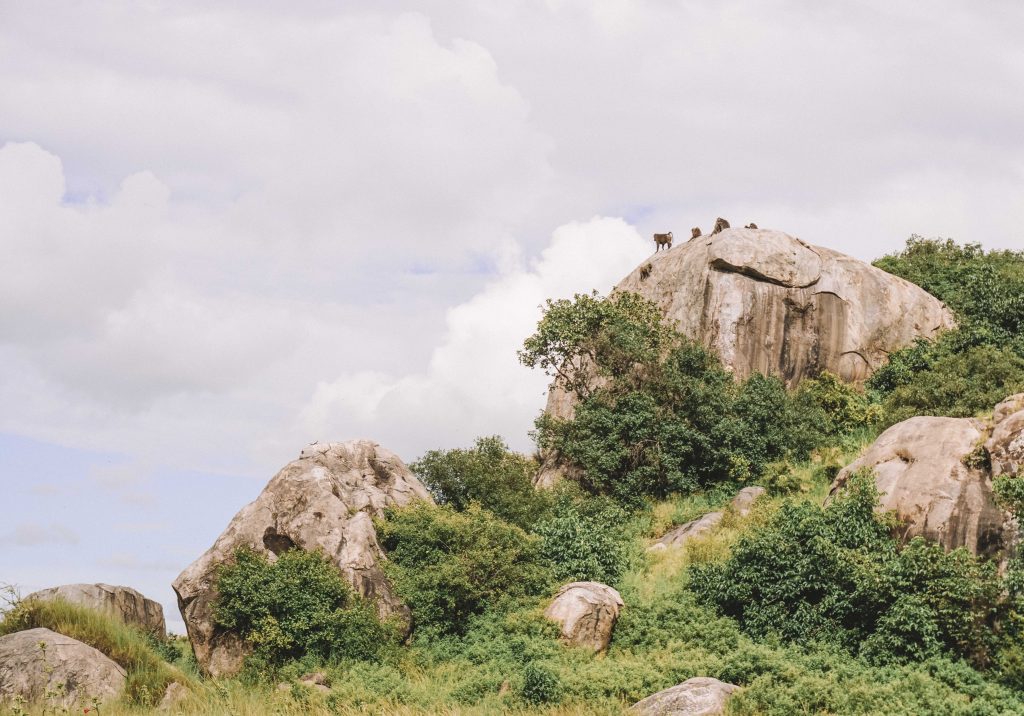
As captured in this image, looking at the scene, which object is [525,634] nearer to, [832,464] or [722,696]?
[722,696]

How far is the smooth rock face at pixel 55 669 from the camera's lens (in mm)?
19422

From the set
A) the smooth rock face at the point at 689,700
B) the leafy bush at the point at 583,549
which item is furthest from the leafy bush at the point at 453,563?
the smooth rock face at the point at 689,700

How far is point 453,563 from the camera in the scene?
2553cm

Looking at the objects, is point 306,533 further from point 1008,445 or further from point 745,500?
point 1008,445

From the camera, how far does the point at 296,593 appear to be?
78.6ft

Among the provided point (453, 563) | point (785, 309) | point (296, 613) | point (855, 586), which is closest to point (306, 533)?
point (296, 613)

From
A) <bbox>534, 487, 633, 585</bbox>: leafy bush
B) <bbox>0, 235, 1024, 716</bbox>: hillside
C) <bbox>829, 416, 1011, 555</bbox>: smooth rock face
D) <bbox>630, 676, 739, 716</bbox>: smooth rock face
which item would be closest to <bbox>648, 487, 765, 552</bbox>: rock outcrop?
<bbox>0, 235, 1024, 716</bbox>: hillside

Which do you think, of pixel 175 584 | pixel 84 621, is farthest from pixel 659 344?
pixel 84 621

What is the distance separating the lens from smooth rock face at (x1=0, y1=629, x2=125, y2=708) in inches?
765

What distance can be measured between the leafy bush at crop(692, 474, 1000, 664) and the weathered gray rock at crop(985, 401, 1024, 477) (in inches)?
104

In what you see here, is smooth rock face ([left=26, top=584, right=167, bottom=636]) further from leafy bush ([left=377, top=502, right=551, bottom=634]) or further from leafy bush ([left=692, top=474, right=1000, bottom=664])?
leafy bush ([left=692, top=474, right=1000, bottom=664])

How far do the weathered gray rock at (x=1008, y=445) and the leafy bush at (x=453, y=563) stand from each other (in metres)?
11.6

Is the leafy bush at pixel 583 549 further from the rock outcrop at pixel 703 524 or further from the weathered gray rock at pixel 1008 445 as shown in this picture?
the weathered gray rock at pixel 1008 445

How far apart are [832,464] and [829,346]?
1223cm
